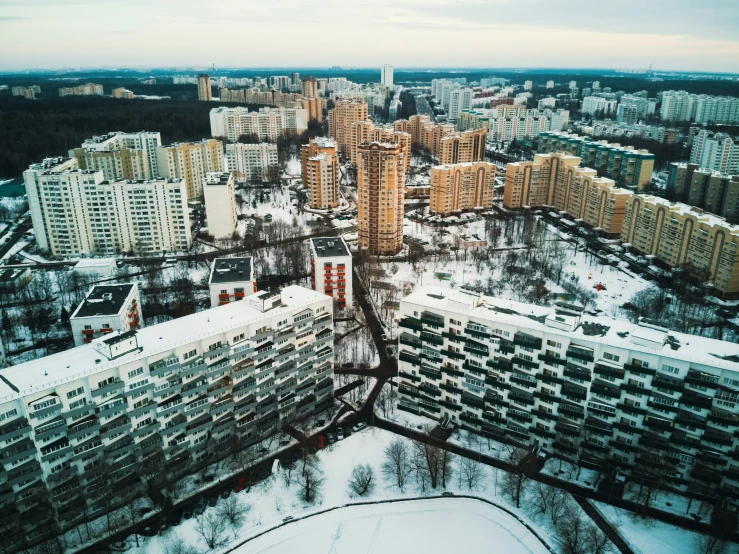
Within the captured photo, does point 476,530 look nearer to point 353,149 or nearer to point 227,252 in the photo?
point 227,252

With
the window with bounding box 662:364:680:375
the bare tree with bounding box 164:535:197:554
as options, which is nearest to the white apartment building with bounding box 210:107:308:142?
the bare tree with bounding box 164:535:197:554

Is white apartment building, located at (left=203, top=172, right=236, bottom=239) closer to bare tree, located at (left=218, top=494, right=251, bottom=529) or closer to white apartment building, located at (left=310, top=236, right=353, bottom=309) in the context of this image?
white apartment building, located at (left=310, top=236, right=353, bottom=309)

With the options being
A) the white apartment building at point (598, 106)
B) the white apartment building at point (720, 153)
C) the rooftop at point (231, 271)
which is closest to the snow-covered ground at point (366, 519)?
the rooftop at point (231, 271)

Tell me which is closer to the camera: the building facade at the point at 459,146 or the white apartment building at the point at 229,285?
the white apartment building at the point at 229,285

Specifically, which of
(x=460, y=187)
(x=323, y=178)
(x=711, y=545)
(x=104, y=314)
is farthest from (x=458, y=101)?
(x=711, y=545)

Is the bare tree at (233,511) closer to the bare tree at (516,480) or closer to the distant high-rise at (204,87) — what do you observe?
the bare tree at (516,480)

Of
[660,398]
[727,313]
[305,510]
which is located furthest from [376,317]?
[727,313]
